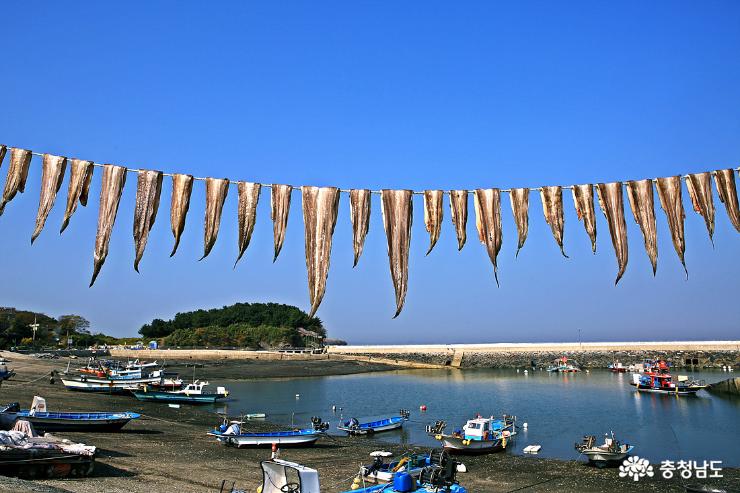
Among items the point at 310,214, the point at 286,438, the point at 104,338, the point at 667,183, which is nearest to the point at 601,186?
the point at 667,183

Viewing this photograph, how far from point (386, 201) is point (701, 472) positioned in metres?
29.2

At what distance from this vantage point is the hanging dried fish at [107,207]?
18.1 feet

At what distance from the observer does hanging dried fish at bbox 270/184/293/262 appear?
5699 mm

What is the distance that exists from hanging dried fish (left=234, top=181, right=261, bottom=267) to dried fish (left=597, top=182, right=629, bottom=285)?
356cm

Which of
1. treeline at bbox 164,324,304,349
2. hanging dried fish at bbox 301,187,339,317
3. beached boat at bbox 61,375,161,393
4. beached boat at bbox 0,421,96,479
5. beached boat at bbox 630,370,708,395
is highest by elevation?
hanging dried fish at bbox 301,187,339,317

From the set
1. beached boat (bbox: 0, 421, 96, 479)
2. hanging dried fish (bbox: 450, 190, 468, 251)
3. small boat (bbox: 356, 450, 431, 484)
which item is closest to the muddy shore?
beached boat (bbox: 0, 421, 96, 479)

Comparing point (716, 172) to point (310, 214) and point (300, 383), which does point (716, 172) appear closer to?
point (310, 214)

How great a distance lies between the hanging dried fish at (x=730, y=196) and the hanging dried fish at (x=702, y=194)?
143 mm

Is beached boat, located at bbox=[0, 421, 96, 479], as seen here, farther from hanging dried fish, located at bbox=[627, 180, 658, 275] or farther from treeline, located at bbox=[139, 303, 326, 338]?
treeline, located at bbox=[139, 303, 326, 338]

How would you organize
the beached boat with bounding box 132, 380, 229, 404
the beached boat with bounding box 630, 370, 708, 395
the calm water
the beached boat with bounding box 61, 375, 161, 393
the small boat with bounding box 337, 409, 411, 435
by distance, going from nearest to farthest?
the calm water, the small boat with bounding box 337, 409, 411, 435, the beached boat with bounding box 132, 380, 229, 404, the beached boat with bounding box 61, 375, 161, 393, the beached boat with bounding box 630, 370, 708, 395

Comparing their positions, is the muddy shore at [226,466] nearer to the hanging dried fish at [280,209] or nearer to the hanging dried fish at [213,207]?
the hanging dried fish at [213,207]

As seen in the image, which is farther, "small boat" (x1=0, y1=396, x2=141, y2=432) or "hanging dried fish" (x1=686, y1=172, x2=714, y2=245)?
"small boat" (x1=0, y1=396, x2=141, y2=432)

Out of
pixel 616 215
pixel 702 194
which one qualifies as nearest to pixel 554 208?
pixel 616 215

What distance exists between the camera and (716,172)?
20.1 feet
